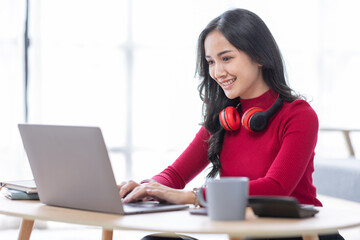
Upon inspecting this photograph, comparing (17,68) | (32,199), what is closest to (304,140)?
(32,199)

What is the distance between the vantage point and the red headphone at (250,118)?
151cm

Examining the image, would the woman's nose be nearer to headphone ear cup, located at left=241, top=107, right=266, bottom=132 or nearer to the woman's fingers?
headphone ear cup, located at left=241, top=107, right=266, bottom=132

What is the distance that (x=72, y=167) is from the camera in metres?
1.16

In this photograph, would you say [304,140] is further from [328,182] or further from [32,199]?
[328,182]

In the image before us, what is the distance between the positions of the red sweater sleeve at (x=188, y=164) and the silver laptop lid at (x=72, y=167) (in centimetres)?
49

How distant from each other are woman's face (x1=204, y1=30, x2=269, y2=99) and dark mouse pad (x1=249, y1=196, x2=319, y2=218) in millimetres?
610

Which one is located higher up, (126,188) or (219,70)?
(219,70)

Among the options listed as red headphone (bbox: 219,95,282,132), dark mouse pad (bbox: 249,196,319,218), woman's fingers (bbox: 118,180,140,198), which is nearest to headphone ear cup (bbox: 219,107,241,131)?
red headphone (bbox: 219,95,282,132)

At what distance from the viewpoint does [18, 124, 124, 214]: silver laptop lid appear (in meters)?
1.08

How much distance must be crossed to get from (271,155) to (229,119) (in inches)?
6.3

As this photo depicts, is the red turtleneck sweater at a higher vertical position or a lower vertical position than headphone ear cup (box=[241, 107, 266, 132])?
lower

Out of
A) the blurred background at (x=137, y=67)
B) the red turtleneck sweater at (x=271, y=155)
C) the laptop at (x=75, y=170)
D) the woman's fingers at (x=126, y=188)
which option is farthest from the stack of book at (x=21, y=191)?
the blurred background at (x=137, y=67)

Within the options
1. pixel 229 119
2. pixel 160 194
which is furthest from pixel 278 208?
pixel 229 119

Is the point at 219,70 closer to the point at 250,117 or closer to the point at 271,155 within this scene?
the point at 250,117
